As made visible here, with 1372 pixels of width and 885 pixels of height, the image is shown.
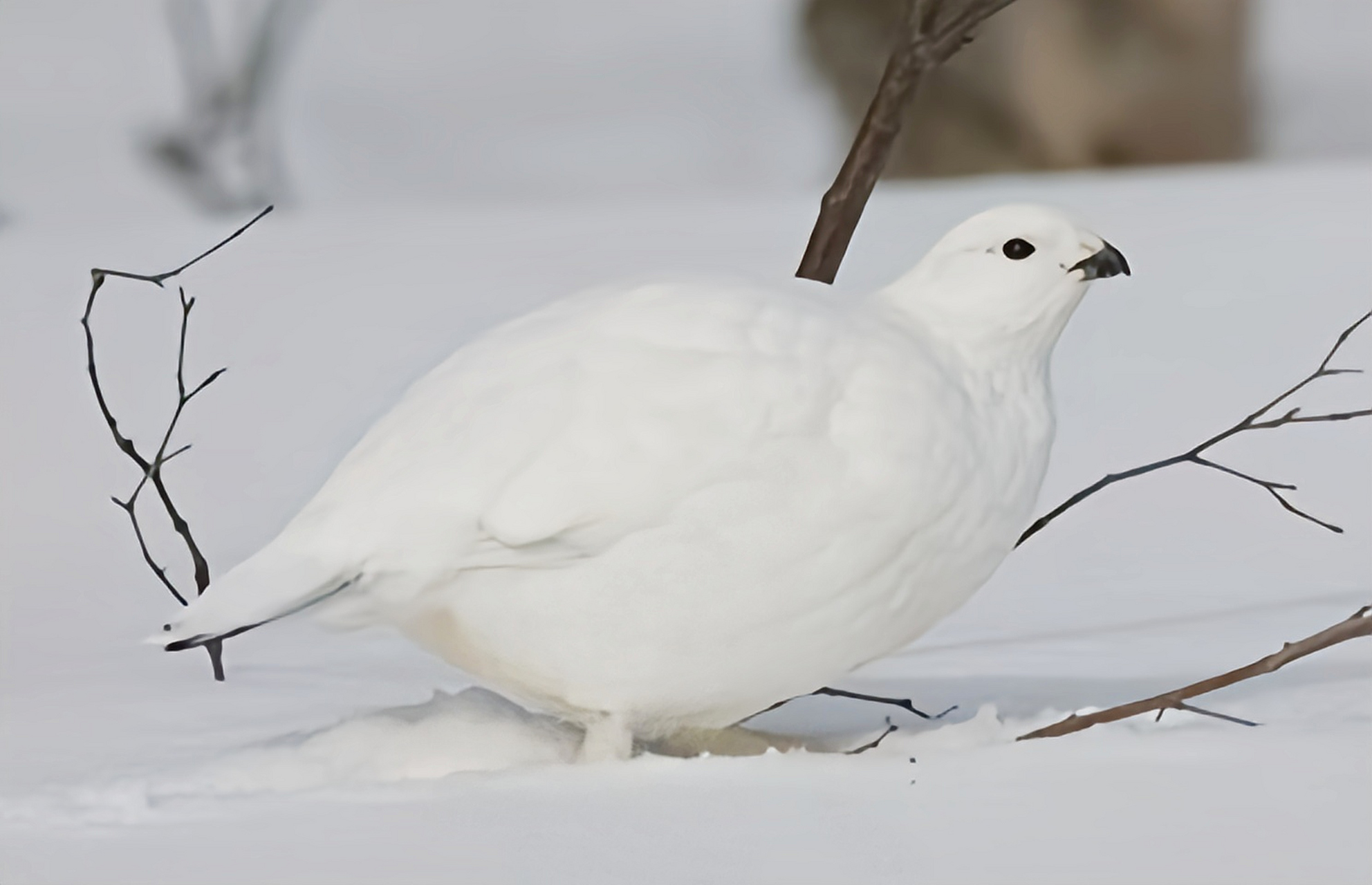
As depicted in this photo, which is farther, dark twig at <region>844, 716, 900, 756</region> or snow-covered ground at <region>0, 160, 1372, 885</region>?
dark twig at <region>844, 716, 900, 756</region>

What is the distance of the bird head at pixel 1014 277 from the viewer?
31.2 inches

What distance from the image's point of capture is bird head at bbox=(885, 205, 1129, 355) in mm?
792

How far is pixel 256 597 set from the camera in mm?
707

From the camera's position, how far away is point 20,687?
99cm

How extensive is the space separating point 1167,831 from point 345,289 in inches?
59.6

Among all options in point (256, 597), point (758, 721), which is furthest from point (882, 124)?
point (256, 597)

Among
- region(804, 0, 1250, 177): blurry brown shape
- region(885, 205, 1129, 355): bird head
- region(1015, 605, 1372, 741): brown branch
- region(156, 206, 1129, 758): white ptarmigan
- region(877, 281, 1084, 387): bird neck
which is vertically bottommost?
region(1015, 605, 1372, 741): brown branch

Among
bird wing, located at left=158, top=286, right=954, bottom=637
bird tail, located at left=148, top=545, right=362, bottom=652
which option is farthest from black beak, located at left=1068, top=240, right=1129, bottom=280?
bird tail, located at left=148, top=545, right=362, bottom=652

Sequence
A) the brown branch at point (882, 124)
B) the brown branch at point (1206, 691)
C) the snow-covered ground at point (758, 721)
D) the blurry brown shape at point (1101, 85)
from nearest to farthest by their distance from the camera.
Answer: the snow-covered ground at point (758, 721), the brown branch at point (1206, 691), the brown branch at point (882, 124), the blurry brown shape at point (1101, 85)

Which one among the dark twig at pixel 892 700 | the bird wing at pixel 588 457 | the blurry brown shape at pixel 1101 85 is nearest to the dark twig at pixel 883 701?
the dark twig at pixel 892 700

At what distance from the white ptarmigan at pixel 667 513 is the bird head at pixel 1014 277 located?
3 cm

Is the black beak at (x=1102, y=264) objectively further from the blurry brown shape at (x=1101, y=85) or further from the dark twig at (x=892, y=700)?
the blurry brown shape at (x=1101, y=85)

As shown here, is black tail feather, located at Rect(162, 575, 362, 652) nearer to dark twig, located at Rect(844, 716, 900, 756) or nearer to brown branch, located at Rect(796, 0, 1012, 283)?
dark twig, located at Rect(844, 716, 900, 756)

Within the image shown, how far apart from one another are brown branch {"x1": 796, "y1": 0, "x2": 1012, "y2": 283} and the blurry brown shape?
2.24m
